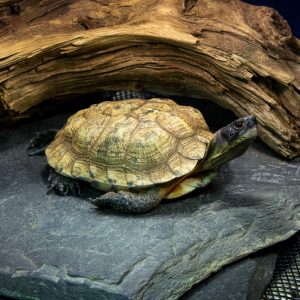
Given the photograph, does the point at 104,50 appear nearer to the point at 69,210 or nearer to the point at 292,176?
the point at 69,210

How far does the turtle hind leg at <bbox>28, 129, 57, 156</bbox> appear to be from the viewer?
370 cm

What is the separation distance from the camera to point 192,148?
2939 mm

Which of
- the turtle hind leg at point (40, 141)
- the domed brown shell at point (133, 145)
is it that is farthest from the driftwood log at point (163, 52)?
the domed brown shell at point (133, 145)

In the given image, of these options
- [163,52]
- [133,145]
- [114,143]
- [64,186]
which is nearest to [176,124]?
[133,145]

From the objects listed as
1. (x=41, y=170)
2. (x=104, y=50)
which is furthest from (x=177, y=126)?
(x=41, y=170)

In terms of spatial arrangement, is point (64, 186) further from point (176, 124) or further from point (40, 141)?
point (176, 124)

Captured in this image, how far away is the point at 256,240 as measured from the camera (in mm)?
2729

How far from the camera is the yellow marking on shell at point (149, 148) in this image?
9.59ft

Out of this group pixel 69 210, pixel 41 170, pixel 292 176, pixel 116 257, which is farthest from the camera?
pixel 41 170

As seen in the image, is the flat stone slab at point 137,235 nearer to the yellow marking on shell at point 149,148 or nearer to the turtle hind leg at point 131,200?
the turtle hind leg at point 131,200

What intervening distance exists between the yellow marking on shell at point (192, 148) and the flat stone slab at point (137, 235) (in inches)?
13.5

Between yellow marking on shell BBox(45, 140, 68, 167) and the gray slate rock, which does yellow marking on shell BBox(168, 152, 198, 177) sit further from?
yellow marking on shell BBox(45, 140, 68, 167)

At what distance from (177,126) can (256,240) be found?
0.89m

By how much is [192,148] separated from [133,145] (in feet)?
1.26
